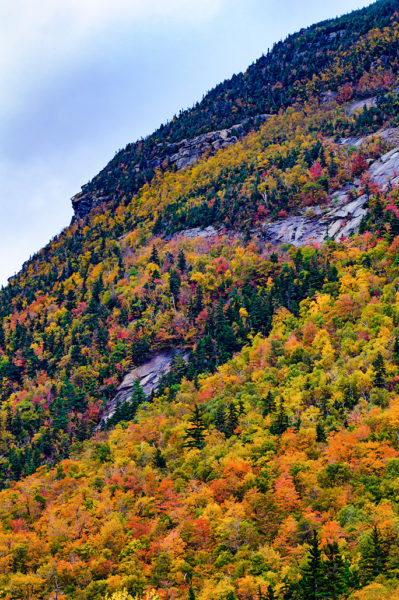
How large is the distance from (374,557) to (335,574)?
3818 mm

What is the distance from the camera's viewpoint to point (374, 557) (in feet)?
127

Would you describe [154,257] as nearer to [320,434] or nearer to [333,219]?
[333,219]

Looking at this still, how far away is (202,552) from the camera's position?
4894 centimetres

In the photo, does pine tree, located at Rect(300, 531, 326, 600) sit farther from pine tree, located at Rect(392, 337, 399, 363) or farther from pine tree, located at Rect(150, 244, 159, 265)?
pine tree, located at Rect(150, 244, 159, 265)

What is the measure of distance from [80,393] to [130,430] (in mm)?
38922

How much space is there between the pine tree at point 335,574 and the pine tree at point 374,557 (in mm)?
2363

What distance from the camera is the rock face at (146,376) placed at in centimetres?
11544

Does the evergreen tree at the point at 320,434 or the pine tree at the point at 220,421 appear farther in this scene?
the pine tree at the point at 220,421

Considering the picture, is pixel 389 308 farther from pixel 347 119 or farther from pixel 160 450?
pixel 347 119

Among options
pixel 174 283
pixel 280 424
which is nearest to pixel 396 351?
pixel 280 424

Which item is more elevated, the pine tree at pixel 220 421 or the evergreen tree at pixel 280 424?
the pine tree at pixel 220 421

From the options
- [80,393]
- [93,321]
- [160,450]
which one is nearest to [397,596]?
[160,450]

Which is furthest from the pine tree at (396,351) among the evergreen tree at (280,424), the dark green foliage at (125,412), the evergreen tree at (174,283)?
the evergreen tree at (174,283)

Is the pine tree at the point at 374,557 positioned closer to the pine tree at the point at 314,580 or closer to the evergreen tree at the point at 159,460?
the pine tree at the point at 314,580
